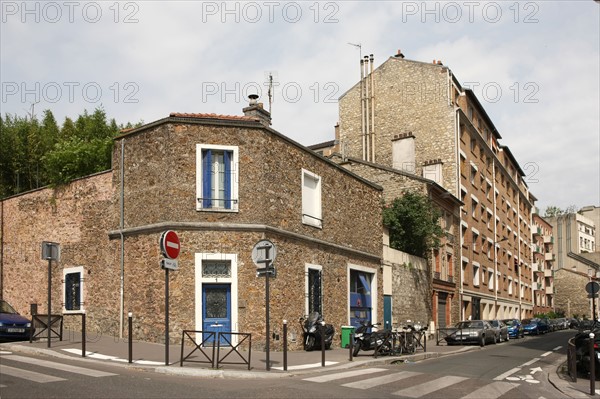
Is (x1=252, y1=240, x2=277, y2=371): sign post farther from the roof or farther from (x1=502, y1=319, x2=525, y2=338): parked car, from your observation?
(x1=502, y1=319, x2=525, y2=338): parked car

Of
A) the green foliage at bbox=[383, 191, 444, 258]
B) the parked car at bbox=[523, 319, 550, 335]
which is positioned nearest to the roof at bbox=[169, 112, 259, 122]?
the green foliage at bbox=[383, 191, 444, 258]

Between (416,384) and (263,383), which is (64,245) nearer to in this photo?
(263,383)

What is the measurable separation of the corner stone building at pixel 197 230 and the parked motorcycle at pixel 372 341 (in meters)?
2.00

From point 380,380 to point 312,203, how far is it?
32.6ft

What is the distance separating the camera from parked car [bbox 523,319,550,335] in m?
42.8

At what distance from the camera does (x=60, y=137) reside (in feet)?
115

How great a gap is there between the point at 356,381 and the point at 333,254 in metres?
10.3

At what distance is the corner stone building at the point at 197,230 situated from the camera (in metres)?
17.4

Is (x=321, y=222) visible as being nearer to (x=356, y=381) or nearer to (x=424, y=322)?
(x=356, y=381)

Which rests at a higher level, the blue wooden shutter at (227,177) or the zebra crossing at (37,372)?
the blue wooden shutter at (227,177)

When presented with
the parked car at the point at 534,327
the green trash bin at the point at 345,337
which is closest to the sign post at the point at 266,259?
the green trash bin at the point at 345,337

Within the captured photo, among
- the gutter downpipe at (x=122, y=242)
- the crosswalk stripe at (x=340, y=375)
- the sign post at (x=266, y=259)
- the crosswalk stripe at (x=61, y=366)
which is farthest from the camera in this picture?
the gutter downpipe at (x=122, y=242)

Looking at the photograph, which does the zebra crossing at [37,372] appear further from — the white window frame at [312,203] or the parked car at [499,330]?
the parked car at [499,330]

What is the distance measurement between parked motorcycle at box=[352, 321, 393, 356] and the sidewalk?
279 mm
